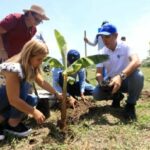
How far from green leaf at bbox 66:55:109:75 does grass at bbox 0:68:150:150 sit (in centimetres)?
70

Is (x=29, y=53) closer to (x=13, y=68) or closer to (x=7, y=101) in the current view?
(x=13, y=68)

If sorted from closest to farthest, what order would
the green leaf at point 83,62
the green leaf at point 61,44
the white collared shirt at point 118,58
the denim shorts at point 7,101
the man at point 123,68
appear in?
the denim shorts at point 7,101, the green leaf at point 83,62, the green leaf at point 61,44, the man at point 123,68, the white collared shirt at point 118,58

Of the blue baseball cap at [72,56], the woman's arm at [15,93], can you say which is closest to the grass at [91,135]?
the woman's arm at [15,93]

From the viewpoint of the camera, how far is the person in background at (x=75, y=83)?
6.20 m

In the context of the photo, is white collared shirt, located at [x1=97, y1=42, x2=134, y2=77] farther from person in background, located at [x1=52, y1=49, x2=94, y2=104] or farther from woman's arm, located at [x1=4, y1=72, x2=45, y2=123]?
woman's arm, located at [x1=4, y1=72, x2=45, y2=123]

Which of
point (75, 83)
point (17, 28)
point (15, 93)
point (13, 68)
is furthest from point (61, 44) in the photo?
point (75, 83)

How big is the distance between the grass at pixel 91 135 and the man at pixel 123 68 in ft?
0.95

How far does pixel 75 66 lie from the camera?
4.63m

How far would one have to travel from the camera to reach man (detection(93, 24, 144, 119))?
521 centimetres

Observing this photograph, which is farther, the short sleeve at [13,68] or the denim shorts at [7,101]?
the denim shorts at [7,101]

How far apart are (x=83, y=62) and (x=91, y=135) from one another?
87 cm

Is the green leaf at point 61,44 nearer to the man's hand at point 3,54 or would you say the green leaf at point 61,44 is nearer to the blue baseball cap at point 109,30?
the blue baseball cap at point 109,30

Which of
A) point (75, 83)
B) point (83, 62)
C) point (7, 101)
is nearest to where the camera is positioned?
point (7, 101)

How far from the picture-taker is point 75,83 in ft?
21.4
